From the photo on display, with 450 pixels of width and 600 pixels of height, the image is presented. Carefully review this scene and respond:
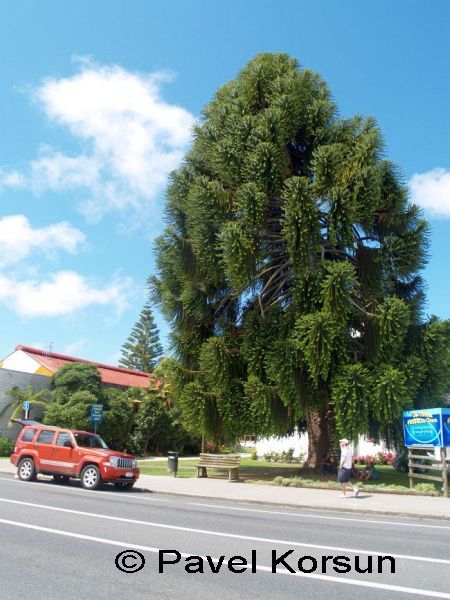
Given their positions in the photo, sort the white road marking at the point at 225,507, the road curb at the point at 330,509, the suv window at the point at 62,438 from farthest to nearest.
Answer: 1. the suv window at the point at 62,438
2. the road curb at the point at 330,509
3. the white road marking at the point at 225,507

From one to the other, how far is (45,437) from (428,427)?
11.5 metres

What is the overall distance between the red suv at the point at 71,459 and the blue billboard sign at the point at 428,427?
27.3 ft

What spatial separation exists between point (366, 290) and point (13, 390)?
63.3 feet

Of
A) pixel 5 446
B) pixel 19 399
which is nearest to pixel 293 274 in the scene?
pixel 19 399

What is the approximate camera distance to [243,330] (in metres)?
22.4

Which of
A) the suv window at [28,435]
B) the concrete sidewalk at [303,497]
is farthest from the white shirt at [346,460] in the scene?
the suv window at [28,435]

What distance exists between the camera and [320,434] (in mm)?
21875

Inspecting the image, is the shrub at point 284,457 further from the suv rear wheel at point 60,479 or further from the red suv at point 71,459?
the red suv at point 71,459

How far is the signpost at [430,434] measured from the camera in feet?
50.2

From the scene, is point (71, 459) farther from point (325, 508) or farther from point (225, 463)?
point (325, 508)

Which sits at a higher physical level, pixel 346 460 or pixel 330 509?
pixel 346 460

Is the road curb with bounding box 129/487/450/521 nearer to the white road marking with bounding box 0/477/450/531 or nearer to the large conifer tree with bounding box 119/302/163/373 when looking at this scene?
the white road marking with bounding box 0/477/450/531

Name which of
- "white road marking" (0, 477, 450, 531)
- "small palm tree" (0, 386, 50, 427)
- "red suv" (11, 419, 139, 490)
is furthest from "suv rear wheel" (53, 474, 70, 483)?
"small palm tree" (0, 386, 50, 427)

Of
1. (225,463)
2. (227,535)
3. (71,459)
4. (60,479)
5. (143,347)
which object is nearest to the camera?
(227,535)
